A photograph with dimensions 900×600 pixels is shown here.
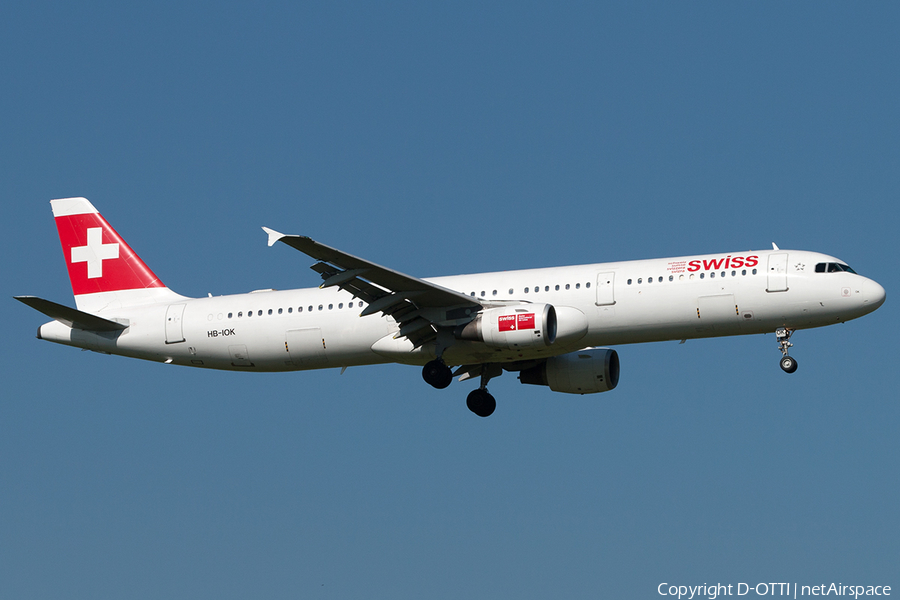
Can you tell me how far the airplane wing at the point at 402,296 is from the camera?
3228 cm

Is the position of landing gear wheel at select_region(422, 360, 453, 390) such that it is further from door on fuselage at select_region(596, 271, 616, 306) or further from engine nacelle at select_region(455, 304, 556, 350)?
door on fuselage at select_region(596, 271, 616, 306)

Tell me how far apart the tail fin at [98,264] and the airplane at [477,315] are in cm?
9

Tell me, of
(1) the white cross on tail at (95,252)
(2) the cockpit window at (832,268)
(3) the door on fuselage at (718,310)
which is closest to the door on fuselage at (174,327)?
(1) the white cross on tail at (95,252)

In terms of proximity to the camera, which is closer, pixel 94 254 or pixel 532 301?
pixel 532 301

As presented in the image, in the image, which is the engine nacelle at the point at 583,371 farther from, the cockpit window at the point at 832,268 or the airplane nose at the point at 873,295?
the airplane nose at the point at 873,295

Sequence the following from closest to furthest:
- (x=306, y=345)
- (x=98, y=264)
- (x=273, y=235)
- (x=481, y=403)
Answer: (x=273, y=235), (x=306, y=345), (x=481, y=403), (x=98, y=264)

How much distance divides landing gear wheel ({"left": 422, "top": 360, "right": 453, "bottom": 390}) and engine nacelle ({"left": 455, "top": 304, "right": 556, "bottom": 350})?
1518 millimetres

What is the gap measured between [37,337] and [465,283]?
14401 mm

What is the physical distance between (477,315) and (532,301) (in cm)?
175

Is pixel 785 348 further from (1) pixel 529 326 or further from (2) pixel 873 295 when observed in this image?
(1) pixel 529 326

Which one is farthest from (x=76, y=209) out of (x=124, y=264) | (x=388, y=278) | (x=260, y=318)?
(x=388, y=278)

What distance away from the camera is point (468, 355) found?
35594 mm

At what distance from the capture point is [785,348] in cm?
3384

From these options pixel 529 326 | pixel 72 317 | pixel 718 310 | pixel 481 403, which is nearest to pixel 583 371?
pixel 481 403
